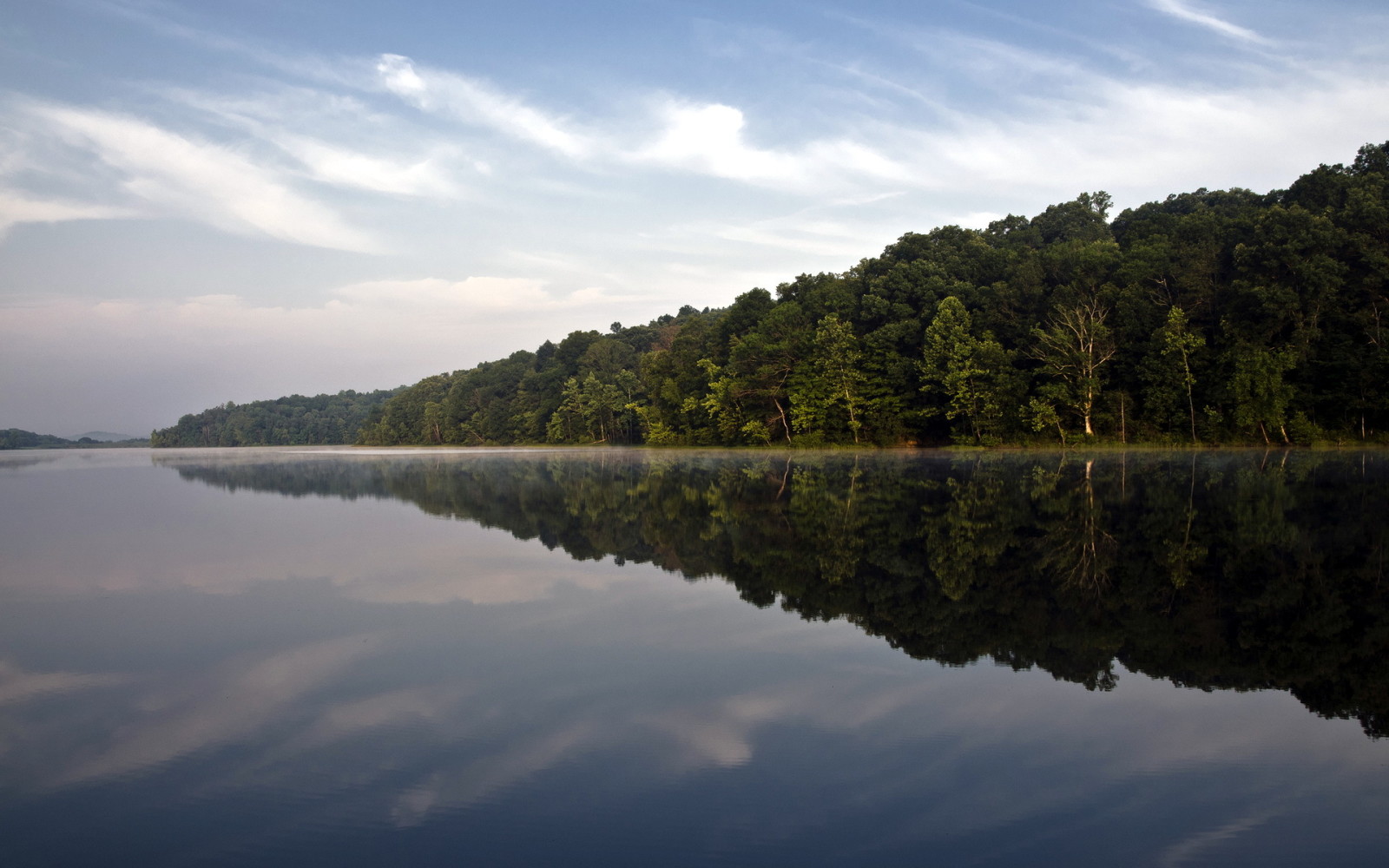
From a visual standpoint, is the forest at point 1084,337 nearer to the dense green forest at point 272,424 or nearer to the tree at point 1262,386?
the tree at point 1262,386

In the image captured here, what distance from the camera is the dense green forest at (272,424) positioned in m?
168

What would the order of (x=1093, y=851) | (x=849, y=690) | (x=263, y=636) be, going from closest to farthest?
(x=1093, y=851)
(x=849, y=690)
(x=263, y=636)

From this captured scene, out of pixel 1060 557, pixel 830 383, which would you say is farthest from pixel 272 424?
pixel 1060 557

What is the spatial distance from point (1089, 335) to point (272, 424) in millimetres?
165011

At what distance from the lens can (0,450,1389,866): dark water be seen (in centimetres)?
388

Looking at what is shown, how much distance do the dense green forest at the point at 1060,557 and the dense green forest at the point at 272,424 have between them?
161m

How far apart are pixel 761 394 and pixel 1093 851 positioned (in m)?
61.3

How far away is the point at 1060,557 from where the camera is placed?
34.8 feet

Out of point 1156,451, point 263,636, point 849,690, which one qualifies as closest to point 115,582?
point 263,636

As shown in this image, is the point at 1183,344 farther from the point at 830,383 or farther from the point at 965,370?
the point at 830,383

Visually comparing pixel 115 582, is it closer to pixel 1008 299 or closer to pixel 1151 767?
pixel 1151 767

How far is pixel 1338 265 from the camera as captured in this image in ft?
135

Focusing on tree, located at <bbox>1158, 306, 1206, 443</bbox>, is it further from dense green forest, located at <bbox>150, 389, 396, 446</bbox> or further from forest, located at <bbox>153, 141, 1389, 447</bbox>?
dense green forest, located at <bbox>150, 389, 396, 446</bbox>

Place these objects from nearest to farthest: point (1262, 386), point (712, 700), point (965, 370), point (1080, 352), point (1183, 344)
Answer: point (712, 700), point (1262, 386), point (1183, 344), point (1080, 352), point (965, 370)
